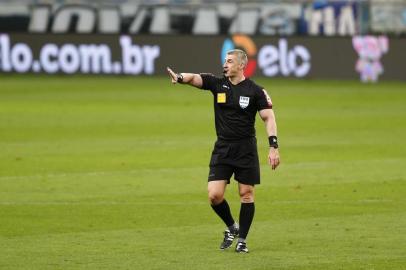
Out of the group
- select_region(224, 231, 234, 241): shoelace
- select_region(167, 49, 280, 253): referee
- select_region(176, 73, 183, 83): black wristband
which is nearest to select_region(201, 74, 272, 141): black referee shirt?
select_region(167, 49, 280, 253): referee

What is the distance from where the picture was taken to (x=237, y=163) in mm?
11930

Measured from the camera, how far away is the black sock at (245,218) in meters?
11.8

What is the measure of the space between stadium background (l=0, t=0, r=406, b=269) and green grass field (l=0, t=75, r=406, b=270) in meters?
0.04

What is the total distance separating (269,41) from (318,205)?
25495mm

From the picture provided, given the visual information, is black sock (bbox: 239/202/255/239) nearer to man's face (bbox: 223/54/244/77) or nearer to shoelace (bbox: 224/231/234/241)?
shoelace (bbox: 224/231/234/241)

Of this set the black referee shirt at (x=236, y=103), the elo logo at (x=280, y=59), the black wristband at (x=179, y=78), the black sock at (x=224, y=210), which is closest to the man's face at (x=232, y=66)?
the black referee shirt at (x=236, y=103)

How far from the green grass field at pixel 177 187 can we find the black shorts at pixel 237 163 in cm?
77

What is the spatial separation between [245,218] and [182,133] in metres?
12.8

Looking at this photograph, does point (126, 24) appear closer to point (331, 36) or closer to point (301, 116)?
point (331, 36)

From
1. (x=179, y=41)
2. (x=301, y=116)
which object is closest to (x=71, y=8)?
(x=179, y=41)

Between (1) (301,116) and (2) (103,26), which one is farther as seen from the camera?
(2) (103,26)

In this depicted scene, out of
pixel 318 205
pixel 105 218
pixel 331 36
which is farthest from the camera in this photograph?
pixel 331 36

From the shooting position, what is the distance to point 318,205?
49.7 ft

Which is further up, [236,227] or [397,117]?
[236,227]
